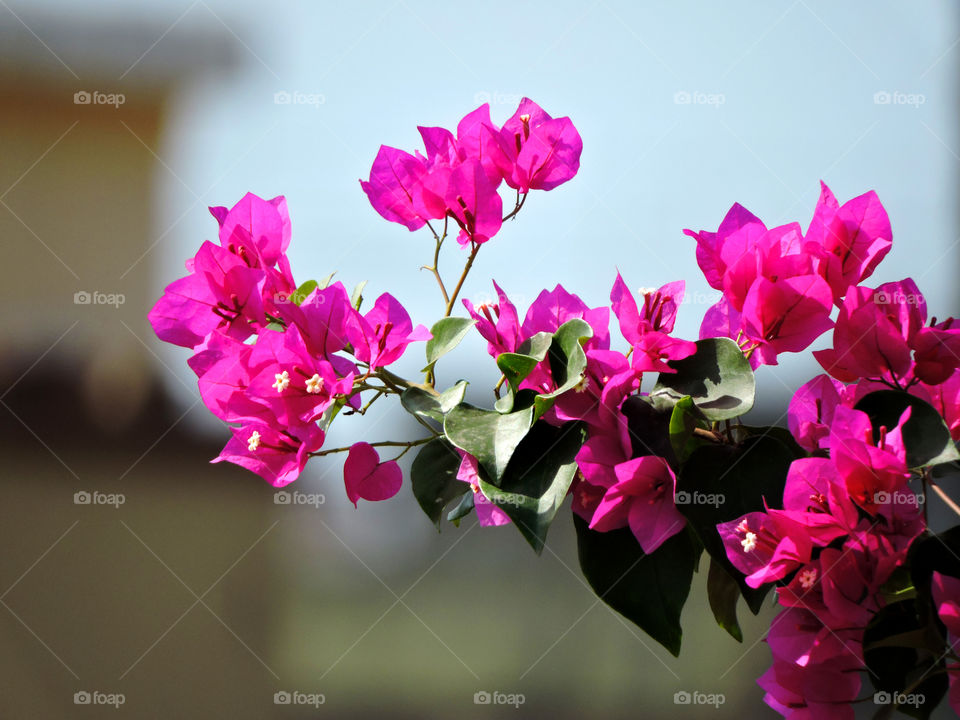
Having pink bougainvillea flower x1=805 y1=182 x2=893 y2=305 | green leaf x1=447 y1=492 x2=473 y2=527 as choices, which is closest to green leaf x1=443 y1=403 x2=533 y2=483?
green leaf x1=447 y1=492 x2=473 y2=527

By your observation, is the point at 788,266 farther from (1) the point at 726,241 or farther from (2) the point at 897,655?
(2) the point at 897,655

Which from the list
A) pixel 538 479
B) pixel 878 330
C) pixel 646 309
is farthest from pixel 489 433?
pixel 878 330

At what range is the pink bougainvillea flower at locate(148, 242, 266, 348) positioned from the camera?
1.52 ft

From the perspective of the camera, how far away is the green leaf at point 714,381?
403mm

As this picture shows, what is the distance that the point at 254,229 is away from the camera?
50 cm

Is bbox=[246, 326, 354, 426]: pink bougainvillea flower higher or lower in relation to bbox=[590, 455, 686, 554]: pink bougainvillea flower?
higher

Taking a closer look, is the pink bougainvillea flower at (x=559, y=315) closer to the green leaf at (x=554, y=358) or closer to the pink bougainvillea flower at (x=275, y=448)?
the green leaf at (x=554, y=358)

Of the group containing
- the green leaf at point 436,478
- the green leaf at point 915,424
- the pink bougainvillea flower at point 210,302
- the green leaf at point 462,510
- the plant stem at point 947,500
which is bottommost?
the green leaf at point 462,510

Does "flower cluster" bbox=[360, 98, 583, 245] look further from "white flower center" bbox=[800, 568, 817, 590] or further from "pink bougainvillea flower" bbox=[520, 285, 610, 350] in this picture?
"white flower center" bbox=[800, 568, 817, 590]

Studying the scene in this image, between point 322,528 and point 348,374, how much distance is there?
3.52 metres

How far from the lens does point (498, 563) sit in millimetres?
4996

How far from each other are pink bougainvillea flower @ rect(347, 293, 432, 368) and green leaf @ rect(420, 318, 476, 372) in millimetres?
18

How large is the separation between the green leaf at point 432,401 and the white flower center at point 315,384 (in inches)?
2.1

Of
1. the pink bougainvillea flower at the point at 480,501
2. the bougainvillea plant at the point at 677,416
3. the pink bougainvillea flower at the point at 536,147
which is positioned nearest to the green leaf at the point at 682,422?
the bougainvillea plant at the point at 677,416
